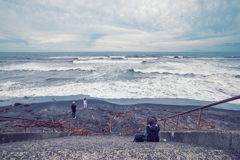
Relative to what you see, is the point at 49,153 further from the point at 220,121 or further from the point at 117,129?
the point at 220,121

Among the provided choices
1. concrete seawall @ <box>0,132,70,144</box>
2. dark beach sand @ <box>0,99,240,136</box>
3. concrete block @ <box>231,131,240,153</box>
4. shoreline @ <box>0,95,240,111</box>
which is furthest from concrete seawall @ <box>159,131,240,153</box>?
shoreline @ <box>0,95,240,111</box>

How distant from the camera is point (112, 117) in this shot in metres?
7.99

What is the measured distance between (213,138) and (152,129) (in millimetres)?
1451

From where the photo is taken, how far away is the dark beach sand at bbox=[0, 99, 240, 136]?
666 cm

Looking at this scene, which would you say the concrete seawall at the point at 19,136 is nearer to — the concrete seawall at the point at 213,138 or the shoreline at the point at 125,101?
the concrete seawall at the point at 213,138

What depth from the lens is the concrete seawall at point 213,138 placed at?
230 centimetres

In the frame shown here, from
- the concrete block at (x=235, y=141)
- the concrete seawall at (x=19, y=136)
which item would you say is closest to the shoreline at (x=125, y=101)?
the concrete seawall at (x=19, y=136)

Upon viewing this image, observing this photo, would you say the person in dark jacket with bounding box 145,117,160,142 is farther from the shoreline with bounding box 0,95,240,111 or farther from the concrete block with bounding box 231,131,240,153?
the shoreline with bounding box 0,95,240,111

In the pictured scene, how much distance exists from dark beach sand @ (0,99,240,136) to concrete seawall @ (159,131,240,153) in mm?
3119

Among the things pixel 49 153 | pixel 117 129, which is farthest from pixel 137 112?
pixel 49 153

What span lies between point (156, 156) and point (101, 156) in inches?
45.0

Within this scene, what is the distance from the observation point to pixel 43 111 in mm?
8977

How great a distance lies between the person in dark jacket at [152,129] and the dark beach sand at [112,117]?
9.27 feet

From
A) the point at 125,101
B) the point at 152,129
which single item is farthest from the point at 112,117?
the point at 152,129
